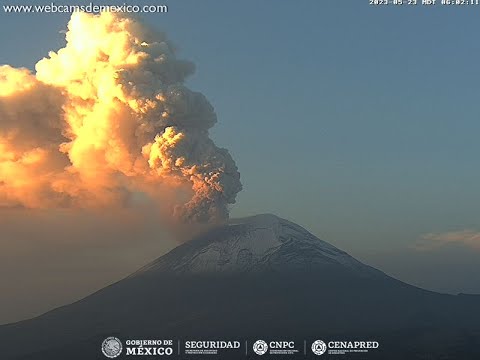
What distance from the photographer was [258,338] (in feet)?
386

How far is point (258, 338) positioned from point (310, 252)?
50257 millimetres

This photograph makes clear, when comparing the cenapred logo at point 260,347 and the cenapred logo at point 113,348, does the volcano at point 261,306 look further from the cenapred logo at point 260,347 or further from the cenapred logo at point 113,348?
the cenapred logo at point 113,348

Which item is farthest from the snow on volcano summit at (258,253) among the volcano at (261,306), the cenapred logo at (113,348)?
the cenapred logo at (113,348)

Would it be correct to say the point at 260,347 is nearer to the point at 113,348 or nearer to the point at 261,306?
the point at 113,348

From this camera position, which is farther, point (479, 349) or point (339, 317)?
point (339, 317)

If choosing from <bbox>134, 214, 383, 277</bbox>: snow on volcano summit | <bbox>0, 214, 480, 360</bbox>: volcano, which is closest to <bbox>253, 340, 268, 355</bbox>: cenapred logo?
<bbox>0, 214, 480, 360</bbox>: volcano

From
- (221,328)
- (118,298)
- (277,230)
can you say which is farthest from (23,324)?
(277,230)

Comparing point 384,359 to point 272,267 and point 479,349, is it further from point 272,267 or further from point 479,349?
point 272,267

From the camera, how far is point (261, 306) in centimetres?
13612

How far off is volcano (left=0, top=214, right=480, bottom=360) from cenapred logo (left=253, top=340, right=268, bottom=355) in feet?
17.9

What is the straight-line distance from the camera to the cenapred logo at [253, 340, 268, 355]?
9713 centimetres

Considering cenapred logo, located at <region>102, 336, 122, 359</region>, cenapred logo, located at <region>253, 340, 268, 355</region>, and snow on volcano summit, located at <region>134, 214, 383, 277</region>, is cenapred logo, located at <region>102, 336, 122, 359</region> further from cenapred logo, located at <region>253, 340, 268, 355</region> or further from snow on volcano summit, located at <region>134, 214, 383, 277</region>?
snow on volcano summit, located at <region>134, 214, 383, 277</region>

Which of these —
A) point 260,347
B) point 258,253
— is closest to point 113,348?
point 260,347

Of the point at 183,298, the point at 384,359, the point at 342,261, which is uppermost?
the point at 342,261
